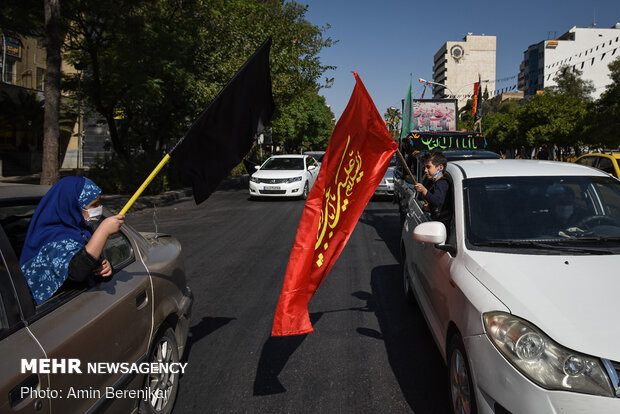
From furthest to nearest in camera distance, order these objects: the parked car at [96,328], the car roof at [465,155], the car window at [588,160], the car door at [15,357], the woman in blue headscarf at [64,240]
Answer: the car window at [588,160], the car roof at [465,155], the woman in blue headscarf at [64,240], the parked car at [96,328], the car door at [15,357]

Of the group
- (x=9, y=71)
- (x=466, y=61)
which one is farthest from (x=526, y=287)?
(x=466, y=61)

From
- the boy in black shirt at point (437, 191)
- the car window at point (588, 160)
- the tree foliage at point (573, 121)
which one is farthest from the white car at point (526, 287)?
the tree foliage at point (573, 121)

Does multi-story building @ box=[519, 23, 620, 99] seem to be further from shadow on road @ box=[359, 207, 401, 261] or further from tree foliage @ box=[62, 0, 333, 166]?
shadow on road @ box=[359, 207, 401, 261]

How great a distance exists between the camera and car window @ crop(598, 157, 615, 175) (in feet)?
34.8

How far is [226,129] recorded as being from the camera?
3314 millimetres

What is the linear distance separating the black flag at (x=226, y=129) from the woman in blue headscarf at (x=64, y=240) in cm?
62

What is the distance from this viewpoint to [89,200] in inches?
106

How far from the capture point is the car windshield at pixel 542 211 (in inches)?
133

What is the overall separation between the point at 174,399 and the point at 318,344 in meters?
1.55

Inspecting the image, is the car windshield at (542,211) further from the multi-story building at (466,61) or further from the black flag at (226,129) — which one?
the multi-story building at (466,61)

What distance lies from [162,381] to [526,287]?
2.24 meters

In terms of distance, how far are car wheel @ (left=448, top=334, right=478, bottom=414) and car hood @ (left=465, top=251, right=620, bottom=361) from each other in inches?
16.9

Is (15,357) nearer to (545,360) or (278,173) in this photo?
(545,360)

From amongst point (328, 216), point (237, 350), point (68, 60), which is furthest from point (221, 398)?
point (68, 60)
